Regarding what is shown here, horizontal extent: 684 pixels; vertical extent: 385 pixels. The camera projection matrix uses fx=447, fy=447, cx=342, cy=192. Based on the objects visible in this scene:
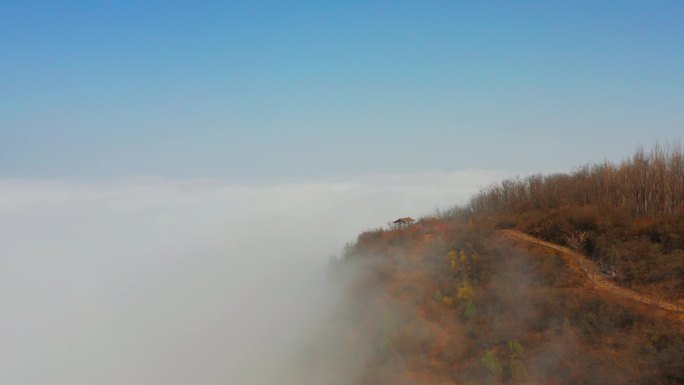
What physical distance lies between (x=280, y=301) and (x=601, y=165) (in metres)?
40.2

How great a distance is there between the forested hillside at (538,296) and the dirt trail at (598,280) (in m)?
0.35

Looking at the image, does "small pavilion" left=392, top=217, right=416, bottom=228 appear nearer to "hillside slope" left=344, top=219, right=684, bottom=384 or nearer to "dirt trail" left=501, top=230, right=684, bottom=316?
"hillside slope" left=344, top=219, right=684, bottom=384

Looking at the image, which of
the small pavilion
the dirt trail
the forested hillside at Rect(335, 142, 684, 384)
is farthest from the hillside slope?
the small pavilion

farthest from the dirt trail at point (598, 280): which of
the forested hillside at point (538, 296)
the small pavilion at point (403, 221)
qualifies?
the small pavilion at point (403, 221)

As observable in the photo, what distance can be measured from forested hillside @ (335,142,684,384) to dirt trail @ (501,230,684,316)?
1.16 feet

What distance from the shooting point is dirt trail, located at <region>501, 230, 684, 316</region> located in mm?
21266

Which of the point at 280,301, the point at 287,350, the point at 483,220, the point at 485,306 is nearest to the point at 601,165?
the point at 483,220

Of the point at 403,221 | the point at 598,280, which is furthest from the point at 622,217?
the point at 403,221

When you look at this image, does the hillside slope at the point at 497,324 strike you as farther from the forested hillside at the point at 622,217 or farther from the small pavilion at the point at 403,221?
the small pavilion at the point at 403,221

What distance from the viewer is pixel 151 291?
112m

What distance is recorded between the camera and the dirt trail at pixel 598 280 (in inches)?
837

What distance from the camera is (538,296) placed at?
25406 millimetres

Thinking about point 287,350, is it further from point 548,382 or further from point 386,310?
point 548,382

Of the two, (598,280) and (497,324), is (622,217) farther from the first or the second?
(497,324)
